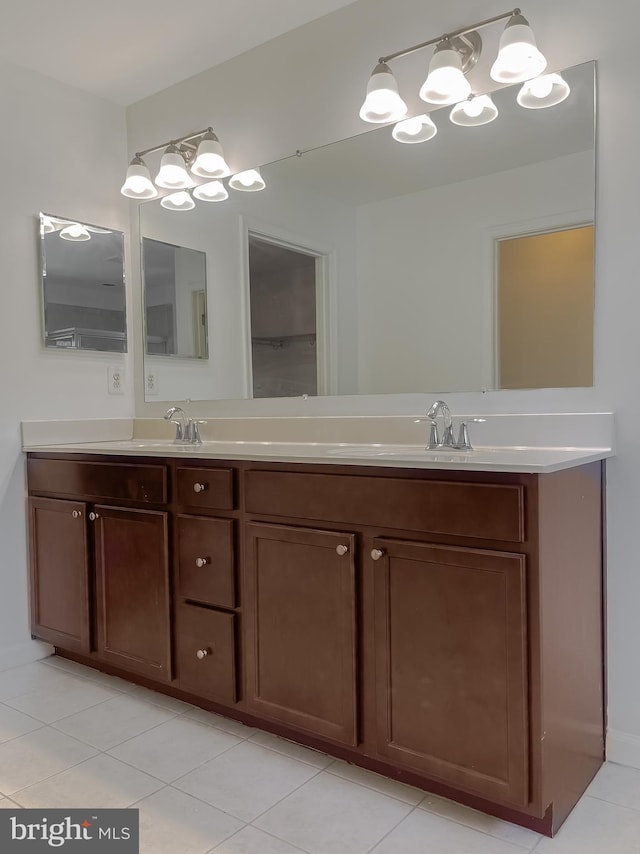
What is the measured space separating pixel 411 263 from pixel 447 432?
1.95ft

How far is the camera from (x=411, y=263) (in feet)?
7.13

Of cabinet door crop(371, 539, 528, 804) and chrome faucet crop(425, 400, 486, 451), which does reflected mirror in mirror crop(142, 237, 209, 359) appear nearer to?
chrome faucet crop(425, 400, 486, 451)

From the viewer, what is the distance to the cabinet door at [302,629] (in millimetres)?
1682

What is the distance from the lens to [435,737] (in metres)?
1.53

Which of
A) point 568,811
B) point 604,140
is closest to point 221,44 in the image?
point 604,140

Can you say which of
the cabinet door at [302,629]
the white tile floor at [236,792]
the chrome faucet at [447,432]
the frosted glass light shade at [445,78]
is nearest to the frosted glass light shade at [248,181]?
the frosted glass light shade at [445,78]

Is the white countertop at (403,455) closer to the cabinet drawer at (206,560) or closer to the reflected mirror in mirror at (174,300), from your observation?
the cabinet drawer at (206,560)

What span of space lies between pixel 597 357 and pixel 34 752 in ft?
6.32

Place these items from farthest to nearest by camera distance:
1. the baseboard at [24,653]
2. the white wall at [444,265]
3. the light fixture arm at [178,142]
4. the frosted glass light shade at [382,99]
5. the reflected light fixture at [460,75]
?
1. the light fixture arm at [178,142]
2. the baseboard at [24,653]
3. the frosted glass light shade at [382,99]
4. the white wall at [444,265]
5. the reflected light fixture at [460,75]

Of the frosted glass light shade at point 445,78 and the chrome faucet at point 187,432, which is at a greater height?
the frosted glass light shade at point 445,78

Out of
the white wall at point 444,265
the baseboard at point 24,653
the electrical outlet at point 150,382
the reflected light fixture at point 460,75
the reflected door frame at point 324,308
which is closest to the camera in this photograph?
the reflected light fixture at point 460,75

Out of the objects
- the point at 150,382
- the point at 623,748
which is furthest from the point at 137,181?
the point at 623,748

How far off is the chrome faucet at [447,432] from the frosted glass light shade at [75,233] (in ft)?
5.55

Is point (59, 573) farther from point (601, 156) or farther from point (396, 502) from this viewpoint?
point (601, 156)
